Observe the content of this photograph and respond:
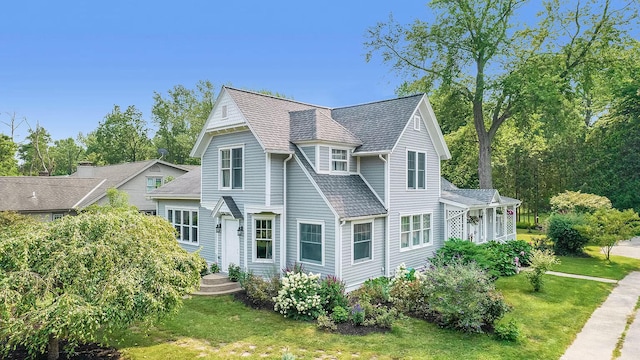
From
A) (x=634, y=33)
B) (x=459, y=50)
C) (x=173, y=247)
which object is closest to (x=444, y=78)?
(x=459, y=50)

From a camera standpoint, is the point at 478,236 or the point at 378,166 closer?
the point at 378,166

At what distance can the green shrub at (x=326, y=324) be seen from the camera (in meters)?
9.94

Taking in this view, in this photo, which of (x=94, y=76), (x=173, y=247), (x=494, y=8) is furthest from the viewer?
(x=94, y=76)

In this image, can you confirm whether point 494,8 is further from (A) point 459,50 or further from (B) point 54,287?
(B) point 54,287

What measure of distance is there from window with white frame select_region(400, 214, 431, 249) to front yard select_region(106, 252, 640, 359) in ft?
14.4

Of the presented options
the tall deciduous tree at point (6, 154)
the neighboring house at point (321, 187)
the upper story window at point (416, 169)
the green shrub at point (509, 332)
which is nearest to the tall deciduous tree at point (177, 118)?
the tall deciduous tree at point (6, 154)

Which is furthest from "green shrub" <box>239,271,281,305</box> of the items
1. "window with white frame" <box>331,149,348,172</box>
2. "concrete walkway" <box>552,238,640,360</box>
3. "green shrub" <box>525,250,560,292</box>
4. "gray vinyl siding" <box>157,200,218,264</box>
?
"green shrub" <box>525,250,560,292</box>

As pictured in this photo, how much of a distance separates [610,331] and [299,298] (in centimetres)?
867

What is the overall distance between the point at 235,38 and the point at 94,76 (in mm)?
12955

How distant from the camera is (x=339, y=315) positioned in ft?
34.0

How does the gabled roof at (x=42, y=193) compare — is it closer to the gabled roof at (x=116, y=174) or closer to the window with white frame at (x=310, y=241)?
the gabled roof at (x=116, y=174)

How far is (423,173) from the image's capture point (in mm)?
16422

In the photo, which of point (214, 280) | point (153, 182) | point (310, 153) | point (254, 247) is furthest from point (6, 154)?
point (310, 153)

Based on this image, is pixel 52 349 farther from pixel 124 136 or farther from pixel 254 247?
pixel 124 136
